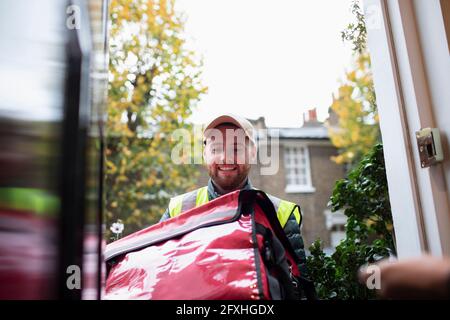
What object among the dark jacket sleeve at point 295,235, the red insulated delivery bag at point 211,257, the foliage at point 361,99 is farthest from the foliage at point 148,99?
the red insulated delivery bag at point 211,257

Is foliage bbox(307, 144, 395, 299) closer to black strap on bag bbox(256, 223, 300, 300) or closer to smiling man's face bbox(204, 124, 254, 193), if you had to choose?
smiling man's face bbox(204, 124, 254, 193)

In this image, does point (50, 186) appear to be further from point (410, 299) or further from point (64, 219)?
point (410, 299)

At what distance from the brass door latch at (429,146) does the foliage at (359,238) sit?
0.51 m

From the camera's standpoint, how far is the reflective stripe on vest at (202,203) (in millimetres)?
1471

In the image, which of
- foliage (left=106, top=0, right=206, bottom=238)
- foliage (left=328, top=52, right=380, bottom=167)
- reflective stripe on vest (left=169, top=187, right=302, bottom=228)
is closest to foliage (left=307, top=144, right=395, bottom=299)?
foliage (left=328, top=52, right=380, bottom=167)

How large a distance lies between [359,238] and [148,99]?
4.11 m

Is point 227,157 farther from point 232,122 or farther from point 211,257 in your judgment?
point 211,257

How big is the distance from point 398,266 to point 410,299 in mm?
53

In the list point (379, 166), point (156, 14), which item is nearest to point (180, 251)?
point (379, 166)

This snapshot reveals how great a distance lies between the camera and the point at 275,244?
1.09 m

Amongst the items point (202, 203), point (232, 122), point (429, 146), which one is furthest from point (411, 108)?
point (202, 203)

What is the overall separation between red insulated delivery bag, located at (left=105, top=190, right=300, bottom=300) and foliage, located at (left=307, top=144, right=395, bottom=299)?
50 centimetres

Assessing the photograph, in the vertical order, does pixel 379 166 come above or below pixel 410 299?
above

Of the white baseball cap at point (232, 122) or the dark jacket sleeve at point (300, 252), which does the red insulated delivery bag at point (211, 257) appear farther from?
the white baseball cap at point (232, 122)
